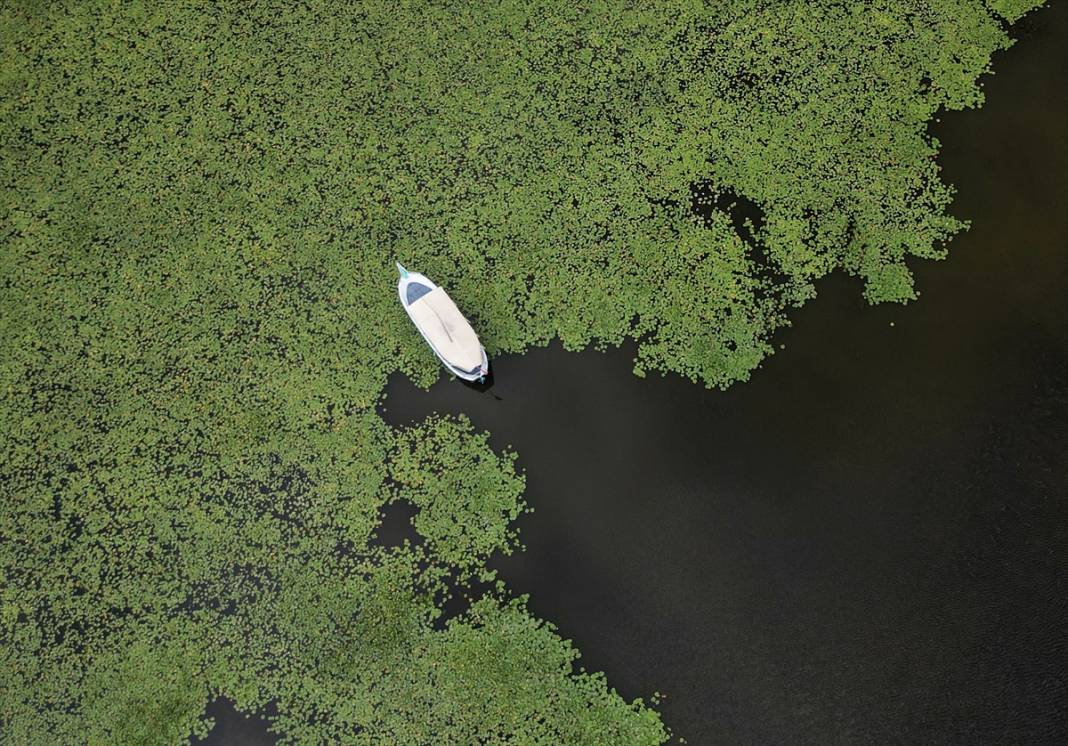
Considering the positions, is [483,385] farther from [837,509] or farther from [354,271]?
[837,509]

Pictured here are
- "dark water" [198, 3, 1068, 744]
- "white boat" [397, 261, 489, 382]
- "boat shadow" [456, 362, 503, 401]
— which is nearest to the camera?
"dark water" [198, 3, 1068, 744]

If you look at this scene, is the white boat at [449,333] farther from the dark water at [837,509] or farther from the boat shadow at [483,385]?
the dark water at [837,509]

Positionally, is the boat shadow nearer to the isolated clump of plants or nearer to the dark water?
the dark water

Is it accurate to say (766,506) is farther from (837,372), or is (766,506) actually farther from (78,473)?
(78,473)

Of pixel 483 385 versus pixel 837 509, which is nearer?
pixel 837 509

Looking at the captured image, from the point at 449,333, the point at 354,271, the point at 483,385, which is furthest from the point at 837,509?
the point at 354,271

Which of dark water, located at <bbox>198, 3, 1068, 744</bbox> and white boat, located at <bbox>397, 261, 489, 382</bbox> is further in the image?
white boat, located at <bbox>397, 261, 489, 382</bbox>

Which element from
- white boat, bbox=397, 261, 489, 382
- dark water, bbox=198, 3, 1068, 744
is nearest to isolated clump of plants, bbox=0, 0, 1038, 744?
dark water, bbox=198, 3, 1068, 744
